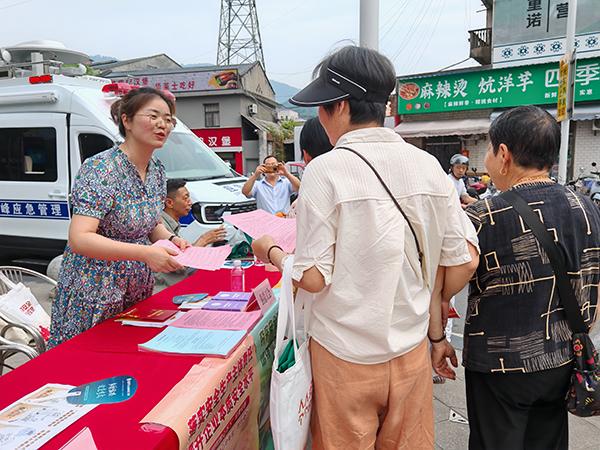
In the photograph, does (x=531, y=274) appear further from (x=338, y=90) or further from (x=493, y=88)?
(x=493, y=88)

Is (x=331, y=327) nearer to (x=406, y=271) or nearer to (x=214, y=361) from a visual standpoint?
(x=406, y=271)

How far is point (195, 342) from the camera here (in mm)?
1551

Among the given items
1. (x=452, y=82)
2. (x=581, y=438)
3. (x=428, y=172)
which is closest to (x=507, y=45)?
(x=452, y=82)

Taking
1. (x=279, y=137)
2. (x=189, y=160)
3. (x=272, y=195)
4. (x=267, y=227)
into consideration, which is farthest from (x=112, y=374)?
(x=279, y=137)

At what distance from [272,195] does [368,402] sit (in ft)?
11.7

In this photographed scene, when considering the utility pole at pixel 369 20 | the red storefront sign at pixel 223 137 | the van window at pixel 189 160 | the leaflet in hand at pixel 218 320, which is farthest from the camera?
the red storefront sign at pixel 223 137

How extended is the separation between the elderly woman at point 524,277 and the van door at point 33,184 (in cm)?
491

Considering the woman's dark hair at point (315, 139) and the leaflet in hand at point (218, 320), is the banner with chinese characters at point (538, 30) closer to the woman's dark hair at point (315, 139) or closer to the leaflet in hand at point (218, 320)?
the woman's dark hair at point (315, 139)

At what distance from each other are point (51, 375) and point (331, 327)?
0.86 meters

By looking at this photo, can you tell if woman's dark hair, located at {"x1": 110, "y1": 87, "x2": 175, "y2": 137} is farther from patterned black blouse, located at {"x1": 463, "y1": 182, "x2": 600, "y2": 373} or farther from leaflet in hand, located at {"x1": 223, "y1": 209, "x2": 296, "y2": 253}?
patterned black blouse, located at {"x1": 463, "y1": 182, "x2": 600, "y2": 373}

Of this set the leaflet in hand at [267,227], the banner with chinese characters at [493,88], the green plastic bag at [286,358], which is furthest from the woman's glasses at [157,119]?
the banner with chinese characters at [493,88]

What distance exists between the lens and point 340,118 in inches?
49.6

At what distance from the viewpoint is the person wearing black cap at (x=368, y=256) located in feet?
3.76

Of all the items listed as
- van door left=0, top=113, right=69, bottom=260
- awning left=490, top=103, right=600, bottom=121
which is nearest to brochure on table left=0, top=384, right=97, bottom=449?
van door left=0, top=113, right=69, bottom=260
